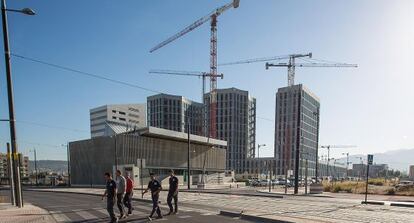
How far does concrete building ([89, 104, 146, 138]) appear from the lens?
360ft

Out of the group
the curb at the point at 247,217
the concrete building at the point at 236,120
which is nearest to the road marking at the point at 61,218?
the curb at the point at 247,217

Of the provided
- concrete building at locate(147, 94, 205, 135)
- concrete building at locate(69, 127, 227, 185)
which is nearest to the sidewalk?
concrete building at locate(69, 127, 227, 185)

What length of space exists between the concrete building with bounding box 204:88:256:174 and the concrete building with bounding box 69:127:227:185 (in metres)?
51.3

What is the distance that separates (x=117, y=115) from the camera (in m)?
113

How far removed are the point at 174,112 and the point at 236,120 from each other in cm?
2446

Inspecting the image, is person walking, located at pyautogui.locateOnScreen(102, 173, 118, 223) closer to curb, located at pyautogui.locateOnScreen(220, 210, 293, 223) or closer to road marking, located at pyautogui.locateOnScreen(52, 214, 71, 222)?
road marking, located at pyautogui.locateOnScreen(52, 214, 71, 222)

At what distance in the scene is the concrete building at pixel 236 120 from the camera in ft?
448

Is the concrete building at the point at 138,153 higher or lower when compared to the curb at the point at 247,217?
higher

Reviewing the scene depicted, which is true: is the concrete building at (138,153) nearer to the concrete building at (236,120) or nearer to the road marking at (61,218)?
the road marking at (61,218)

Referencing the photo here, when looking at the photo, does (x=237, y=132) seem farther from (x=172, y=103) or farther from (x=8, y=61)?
(x=8, y=61)

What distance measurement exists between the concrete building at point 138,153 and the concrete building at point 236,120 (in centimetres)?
5131

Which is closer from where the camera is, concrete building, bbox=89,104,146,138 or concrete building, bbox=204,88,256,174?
concrete building, bbox=89,104,146,138

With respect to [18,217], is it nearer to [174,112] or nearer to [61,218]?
[61,218]

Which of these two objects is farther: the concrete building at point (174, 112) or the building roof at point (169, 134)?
the concrete building at point (174, 112)
